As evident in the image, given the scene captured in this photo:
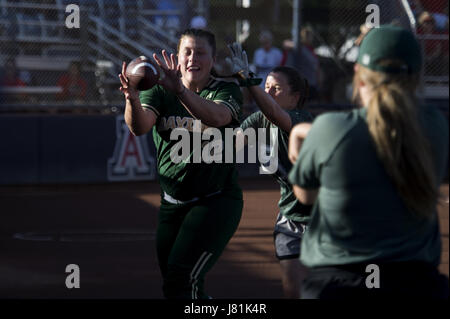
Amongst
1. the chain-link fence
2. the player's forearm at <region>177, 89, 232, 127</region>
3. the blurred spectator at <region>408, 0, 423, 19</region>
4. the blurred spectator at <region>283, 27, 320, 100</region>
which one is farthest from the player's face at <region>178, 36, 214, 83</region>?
the blurred spectator at <region>408, 0, 423, 19</region>

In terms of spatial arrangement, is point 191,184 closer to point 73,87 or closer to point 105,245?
point 105,245

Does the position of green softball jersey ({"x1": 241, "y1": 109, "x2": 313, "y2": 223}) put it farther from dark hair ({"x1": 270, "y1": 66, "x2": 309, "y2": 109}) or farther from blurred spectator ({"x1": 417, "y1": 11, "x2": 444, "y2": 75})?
blurred spectator ({"x1": 417, "y1": 11, "x2": 444, "y2": 75})

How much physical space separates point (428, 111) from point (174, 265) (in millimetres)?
2046

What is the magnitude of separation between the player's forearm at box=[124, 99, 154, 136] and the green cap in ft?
5.59

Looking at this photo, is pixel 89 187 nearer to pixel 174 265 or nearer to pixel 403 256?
pixel 174 265

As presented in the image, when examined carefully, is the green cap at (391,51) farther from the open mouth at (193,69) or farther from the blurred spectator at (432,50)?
the blurred spectator at (432,50)

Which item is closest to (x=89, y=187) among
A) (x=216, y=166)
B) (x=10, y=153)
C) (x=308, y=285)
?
(x=10, y=153)

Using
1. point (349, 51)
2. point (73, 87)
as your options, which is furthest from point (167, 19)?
point (349, 51)

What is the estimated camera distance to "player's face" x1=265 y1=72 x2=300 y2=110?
5.03m

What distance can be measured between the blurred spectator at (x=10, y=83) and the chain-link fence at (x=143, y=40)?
2 cm

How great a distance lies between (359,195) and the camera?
2.71 metres

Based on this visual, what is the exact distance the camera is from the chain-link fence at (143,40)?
1367 cm

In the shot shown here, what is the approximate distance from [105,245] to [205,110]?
15.8ft
